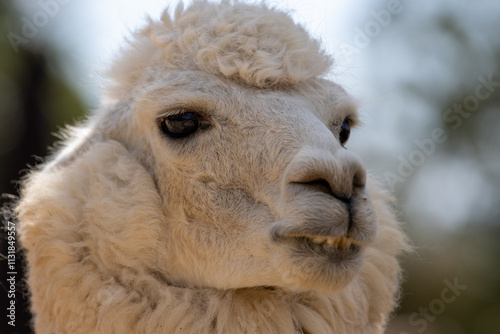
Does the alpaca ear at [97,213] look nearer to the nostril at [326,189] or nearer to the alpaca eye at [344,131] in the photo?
the nostril at [326,189]

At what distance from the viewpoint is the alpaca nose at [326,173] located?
202 centimetres

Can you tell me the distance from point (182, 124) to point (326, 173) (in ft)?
2.61

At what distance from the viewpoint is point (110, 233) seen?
248cm

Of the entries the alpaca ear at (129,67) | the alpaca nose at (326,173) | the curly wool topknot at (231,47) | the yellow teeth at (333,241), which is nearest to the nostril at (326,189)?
the alpaca nose at (326,173)

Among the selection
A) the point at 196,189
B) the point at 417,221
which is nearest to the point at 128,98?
the point at 196,189

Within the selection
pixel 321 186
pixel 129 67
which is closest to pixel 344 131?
pixel 321 186

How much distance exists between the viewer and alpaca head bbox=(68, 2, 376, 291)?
2080 millimetres

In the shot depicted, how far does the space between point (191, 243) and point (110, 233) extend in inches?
14.8

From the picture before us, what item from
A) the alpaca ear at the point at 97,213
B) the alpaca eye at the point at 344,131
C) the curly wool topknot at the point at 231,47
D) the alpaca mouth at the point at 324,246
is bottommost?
the alpaca ear at the point at 97,213

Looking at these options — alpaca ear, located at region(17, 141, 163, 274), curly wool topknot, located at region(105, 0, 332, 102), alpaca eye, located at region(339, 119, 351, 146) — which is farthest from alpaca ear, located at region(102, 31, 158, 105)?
alpaca eye, located at region(339, 119, 351, 146)

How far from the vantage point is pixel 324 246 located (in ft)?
6.89

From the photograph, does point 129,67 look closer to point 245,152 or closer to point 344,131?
point 245,152

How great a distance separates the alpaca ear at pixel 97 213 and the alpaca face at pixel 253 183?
9cm

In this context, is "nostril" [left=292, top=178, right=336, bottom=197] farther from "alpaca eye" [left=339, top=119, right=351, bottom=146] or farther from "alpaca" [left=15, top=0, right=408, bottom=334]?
"alpaca eye" [left=339, top=119, right=351, bottom=146]
